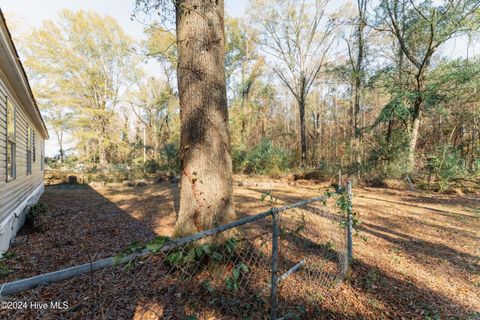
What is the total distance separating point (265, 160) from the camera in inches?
563

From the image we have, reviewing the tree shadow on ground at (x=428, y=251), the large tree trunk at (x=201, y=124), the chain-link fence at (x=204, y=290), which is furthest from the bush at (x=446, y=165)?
→ the large tree trunk at (x=201, y=124)

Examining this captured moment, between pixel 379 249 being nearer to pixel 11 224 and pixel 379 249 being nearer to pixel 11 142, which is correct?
pixel 11 224

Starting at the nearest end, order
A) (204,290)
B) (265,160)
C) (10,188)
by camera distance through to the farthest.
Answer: (204,290) < (10,188) < (265,160)

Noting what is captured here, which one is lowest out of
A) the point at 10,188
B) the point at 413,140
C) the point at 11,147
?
the point at 10,188

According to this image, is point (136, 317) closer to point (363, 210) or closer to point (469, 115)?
point (363, 210)

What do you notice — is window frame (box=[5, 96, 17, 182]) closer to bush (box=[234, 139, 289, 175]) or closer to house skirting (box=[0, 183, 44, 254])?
house skirting (box=[0, 183, 44, 254])

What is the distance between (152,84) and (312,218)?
21176 millimetres

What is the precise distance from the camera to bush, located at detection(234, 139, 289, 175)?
13.9 m

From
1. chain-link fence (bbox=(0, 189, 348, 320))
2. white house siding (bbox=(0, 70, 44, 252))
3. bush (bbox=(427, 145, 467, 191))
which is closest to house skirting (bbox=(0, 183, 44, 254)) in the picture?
white house siding (bbox=(0, 70, 44, 252))

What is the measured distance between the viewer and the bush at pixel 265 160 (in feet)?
45.7

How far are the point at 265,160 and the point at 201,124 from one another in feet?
39.1

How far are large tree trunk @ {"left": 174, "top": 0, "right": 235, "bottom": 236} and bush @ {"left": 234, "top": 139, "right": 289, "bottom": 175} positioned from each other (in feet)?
37.4

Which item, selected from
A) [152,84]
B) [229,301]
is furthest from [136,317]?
[152,84]

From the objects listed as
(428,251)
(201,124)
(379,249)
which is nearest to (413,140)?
(428,251)
